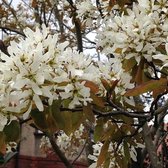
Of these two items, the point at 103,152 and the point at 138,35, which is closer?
the point at 138,35

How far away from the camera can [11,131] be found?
1.26 meters

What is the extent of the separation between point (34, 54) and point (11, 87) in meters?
0.11

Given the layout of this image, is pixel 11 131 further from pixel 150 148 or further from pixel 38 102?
pixel 150 148

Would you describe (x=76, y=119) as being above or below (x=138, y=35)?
below

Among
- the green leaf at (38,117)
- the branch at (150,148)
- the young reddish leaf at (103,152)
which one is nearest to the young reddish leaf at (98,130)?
the young reddish leaf at (103,152)

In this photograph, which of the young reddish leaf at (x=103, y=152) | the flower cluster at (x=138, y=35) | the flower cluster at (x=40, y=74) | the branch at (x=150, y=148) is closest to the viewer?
the flower cluster at (x=40, y=74)

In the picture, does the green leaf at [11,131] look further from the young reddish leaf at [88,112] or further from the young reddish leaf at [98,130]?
the young reddish leaf at [98,130]

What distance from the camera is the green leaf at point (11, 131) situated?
49.6 inches

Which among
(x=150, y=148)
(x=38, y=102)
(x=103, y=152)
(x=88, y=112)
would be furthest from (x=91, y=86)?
(x=150, y=148)

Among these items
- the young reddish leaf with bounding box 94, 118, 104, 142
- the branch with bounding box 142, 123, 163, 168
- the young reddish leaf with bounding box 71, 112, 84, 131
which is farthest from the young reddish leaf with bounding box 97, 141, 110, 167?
the branch with bounding box 142, 123, 163, 168

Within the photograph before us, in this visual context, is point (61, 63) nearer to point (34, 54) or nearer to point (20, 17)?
point (34, 54)

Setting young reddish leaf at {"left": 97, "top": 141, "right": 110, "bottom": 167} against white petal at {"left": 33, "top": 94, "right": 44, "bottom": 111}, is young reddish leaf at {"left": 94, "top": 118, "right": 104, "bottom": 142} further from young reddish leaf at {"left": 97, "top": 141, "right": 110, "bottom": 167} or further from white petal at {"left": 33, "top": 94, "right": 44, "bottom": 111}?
white petal at {"left": 33, "top": 94, "right": 44, "bottom": 111}

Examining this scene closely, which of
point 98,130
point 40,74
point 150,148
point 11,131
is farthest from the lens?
point 150,148

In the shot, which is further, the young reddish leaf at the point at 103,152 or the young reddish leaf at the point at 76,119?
the young reddish leaf at the point at 103,152
